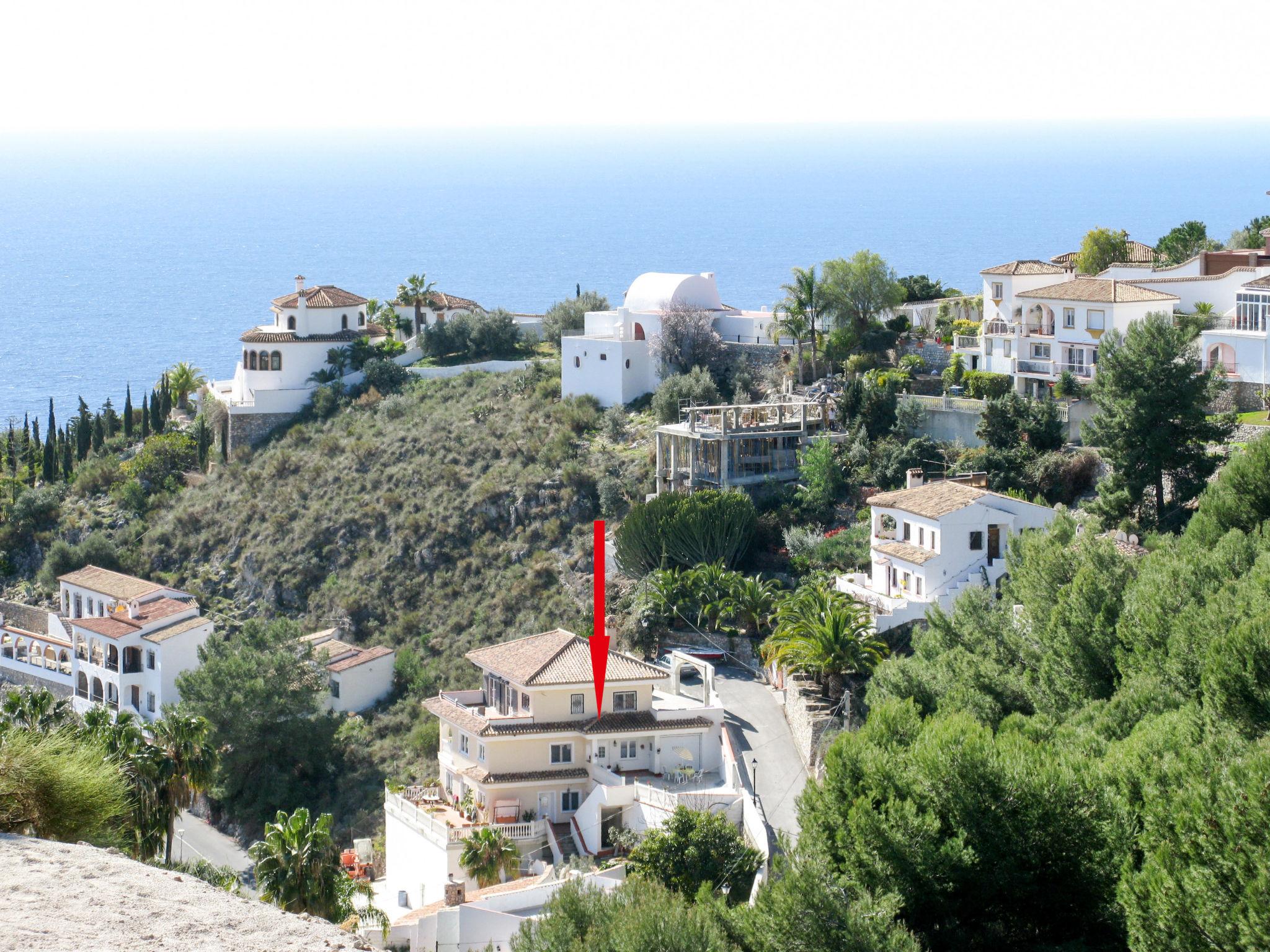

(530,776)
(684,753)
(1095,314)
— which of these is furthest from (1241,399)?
(530,776)

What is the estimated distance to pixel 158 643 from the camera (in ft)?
158

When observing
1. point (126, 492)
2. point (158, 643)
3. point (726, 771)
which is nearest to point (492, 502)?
point (158, 643)

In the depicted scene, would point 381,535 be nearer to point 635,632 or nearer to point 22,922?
point 635,632

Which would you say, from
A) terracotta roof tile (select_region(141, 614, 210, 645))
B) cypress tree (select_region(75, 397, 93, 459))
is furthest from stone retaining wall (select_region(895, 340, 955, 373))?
cypress tree (select_region(75, 397, 93, 459))

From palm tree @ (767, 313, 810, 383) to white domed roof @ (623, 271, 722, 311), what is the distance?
3.79m

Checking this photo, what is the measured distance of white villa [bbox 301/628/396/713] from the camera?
48000 millimetres

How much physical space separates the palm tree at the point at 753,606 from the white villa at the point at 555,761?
14.3 ft

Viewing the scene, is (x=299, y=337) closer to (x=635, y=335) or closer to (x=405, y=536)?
(x=405, y=536)

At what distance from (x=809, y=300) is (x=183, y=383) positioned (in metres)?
28.9

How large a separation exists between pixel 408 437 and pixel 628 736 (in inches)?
1056

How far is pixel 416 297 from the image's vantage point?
2781 inches

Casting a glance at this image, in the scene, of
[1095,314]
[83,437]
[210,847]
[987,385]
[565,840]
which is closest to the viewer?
[565,840]

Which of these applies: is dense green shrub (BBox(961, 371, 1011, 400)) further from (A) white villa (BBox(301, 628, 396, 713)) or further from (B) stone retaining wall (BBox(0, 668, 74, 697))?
(B) stone retaining wall (BBox(0, 668, 74, 697))

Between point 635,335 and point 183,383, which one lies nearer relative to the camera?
point 635,335
